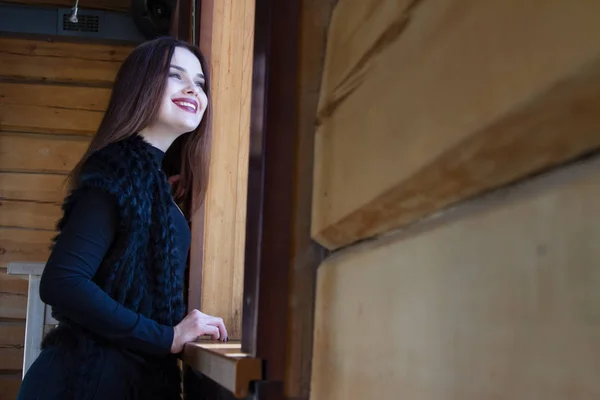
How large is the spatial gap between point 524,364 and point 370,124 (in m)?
0.24

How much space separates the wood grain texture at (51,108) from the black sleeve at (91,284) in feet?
6.77

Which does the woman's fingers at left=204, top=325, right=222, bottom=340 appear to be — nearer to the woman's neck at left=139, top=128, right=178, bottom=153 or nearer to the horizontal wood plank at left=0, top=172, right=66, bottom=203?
the woman's neck at left=139, top=128, right=178, bottom=153

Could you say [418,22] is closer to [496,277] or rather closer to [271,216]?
[496,277]

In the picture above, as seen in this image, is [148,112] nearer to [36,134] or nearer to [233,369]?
[233,369]

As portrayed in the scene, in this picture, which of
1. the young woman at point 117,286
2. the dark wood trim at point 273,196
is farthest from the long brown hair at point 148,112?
the dark wood trim at point 273,196

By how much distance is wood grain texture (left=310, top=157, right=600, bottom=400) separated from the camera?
0.83 ft

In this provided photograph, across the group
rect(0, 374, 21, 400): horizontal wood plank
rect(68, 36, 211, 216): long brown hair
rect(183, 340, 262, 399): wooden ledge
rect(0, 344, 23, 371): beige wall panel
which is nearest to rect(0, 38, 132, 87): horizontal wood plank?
rect(0, 344, 23, 371): beige wall panel

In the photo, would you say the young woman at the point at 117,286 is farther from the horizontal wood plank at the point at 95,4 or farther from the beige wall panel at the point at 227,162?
the horizontal wood plank at the point at 95,4

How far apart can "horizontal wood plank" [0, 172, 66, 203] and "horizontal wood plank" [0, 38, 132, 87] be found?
1.48ft

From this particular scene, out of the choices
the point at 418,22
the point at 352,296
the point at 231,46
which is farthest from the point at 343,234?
the point at 231,46

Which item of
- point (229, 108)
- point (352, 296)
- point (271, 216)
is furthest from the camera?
point (229, 108)

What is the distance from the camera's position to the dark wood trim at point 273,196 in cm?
62

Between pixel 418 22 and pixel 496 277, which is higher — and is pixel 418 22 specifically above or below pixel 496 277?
above

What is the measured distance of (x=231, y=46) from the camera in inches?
71.8
